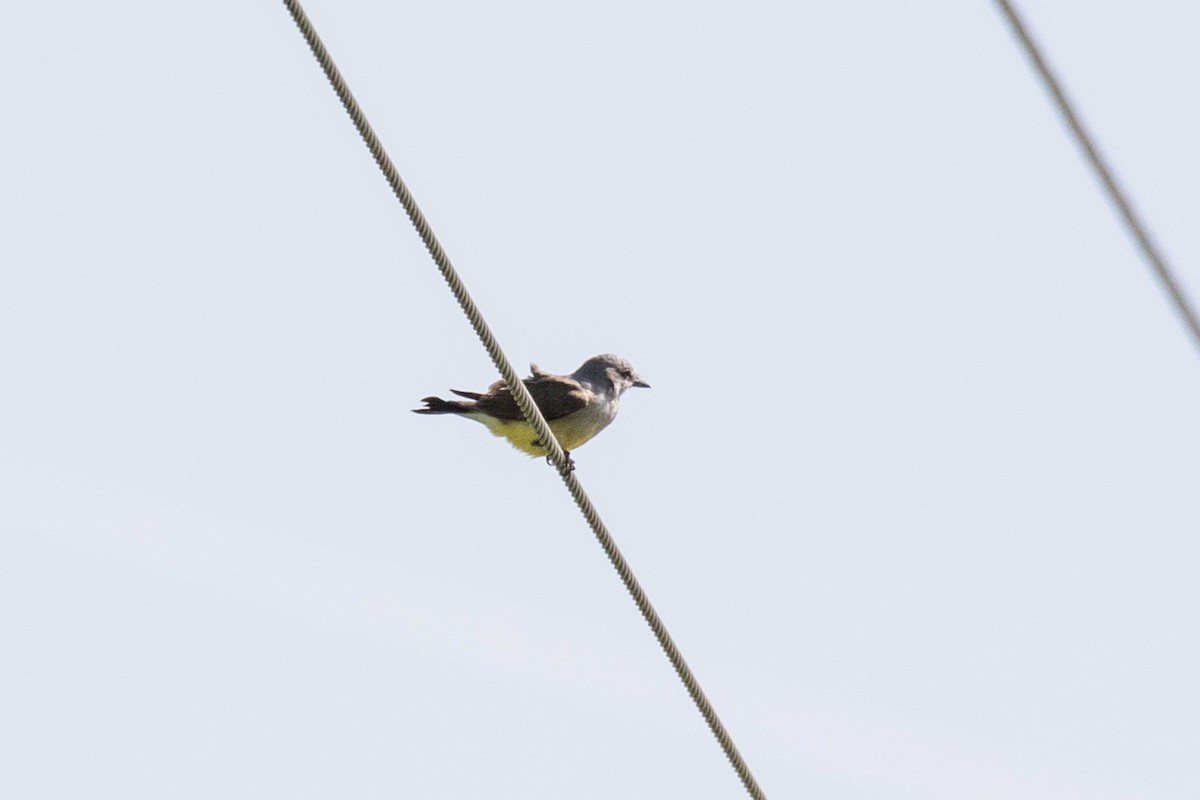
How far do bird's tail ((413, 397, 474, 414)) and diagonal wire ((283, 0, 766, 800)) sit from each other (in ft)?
10.3

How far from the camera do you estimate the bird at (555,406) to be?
991 centimetres

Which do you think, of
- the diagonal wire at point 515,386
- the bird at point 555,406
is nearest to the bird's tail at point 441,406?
the bird at point 555,406

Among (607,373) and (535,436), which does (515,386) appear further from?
(607,373)

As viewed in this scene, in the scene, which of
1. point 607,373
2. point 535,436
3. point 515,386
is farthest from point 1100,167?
point 607,373

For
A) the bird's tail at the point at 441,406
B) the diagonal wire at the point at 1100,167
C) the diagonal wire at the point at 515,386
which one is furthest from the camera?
the bird's tail at the point at 441,406

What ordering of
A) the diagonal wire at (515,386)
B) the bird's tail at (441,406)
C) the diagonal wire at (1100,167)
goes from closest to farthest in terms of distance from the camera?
the diagonal wire at (1100,167) < the diagonal wire at (515,386) < the bird's tail at (441,406)

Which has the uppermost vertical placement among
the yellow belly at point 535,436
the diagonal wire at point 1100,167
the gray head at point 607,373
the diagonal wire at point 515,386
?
the gray head at point 607,373

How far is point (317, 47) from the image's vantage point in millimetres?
4391

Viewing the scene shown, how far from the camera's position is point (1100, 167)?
361 cm

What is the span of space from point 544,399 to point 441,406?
69cm

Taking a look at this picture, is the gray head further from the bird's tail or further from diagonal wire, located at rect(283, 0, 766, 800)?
diagonal wire, located at rect(283, 0, 766, 800)

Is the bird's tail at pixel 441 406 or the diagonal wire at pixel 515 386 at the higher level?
the bird's tail at pixel 441 406

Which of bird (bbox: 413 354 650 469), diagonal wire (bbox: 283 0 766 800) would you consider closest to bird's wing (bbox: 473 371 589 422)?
bird (bbox: 413 354 650 469)

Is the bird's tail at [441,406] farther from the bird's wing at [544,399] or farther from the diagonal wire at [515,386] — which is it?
the diagonal wire at [515,386]
